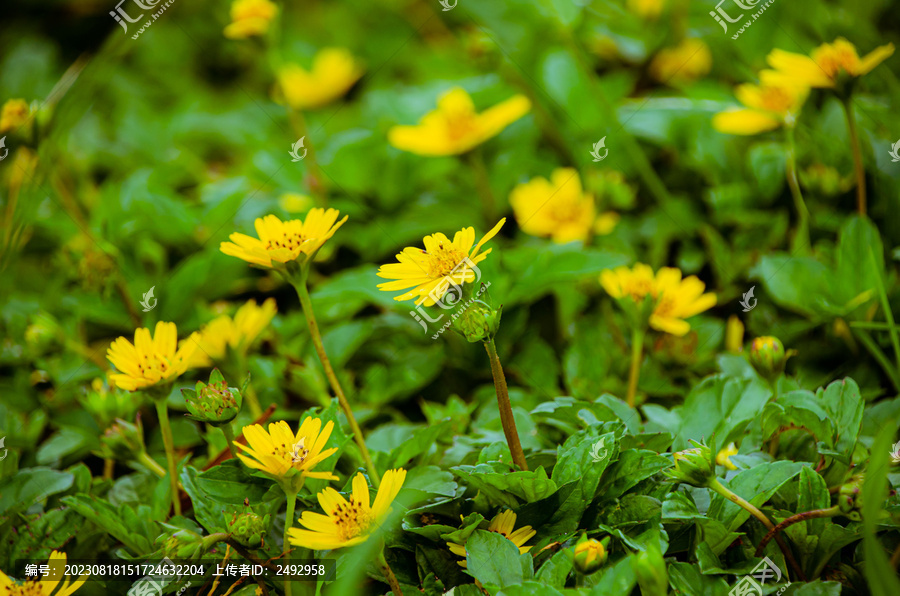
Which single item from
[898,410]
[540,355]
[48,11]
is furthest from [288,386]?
[48,11]

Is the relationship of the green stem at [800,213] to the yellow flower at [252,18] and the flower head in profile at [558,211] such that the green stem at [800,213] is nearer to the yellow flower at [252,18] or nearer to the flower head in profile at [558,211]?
the flower head in profile at [558,211]

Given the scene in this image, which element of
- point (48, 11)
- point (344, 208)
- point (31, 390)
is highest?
point (48, 11)

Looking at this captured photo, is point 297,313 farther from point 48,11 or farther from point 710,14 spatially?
point 48,11

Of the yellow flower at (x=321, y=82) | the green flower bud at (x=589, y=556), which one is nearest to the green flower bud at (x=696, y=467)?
the green flower bud at (x=589, y=556)

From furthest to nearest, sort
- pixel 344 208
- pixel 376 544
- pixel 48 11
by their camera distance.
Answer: pixel 48 11
pixel 344 208
pixel 376 544

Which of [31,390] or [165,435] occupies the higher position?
[165,435]

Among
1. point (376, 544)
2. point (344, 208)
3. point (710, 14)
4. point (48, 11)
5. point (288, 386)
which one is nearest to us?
point (376, 544)
